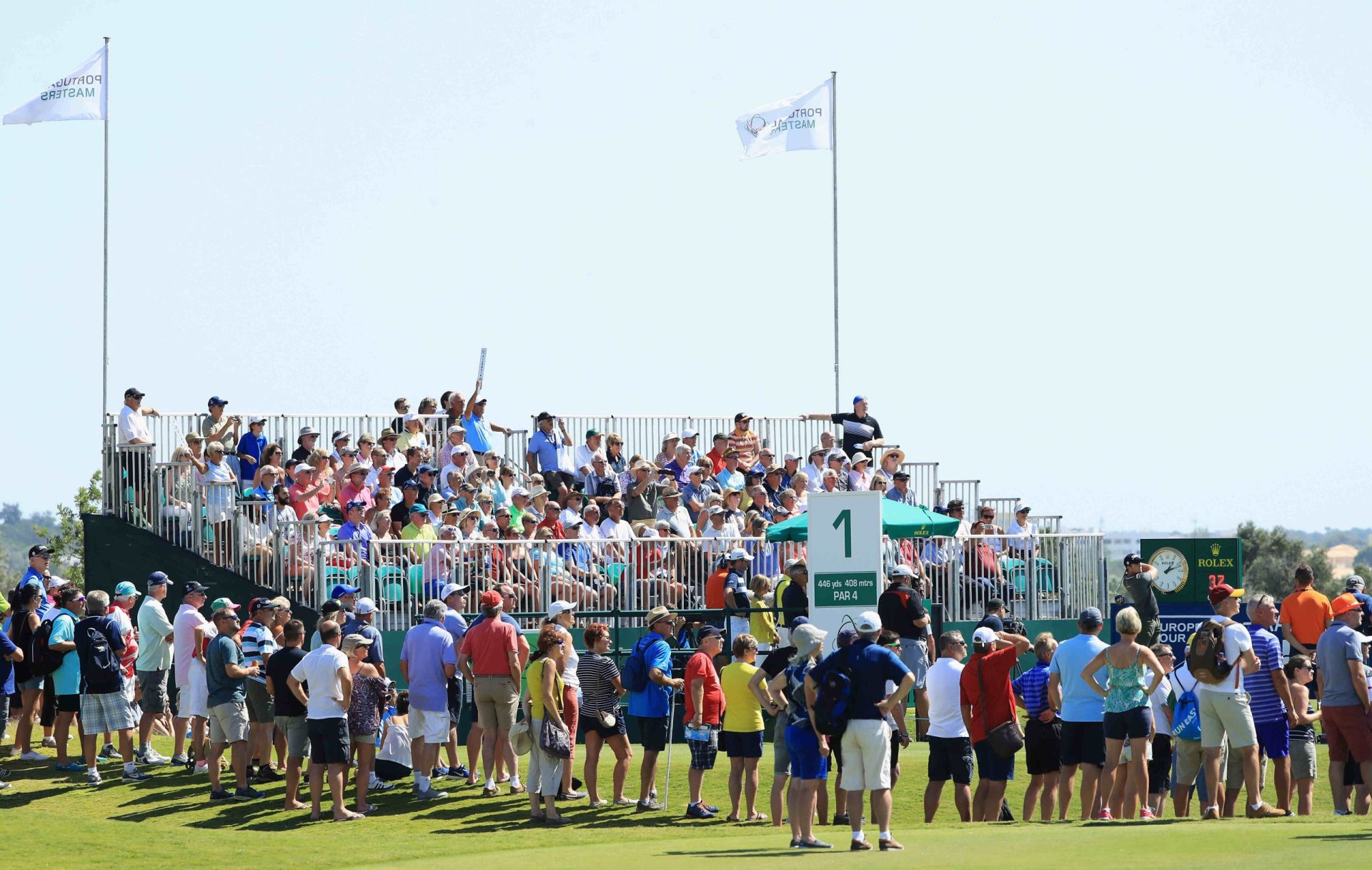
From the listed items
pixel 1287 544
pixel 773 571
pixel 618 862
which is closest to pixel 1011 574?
pixel 773 571

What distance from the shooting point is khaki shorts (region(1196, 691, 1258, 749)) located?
1468cm

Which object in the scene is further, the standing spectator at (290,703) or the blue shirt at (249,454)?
the blue shirt at (249,454)

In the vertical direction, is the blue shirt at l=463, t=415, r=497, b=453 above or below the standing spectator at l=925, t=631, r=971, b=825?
above

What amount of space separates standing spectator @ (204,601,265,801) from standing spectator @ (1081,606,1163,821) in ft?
23.2

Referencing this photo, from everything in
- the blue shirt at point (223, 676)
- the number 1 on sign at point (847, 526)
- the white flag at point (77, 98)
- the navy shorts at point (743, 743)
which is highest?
the white flag at point (77, 98)

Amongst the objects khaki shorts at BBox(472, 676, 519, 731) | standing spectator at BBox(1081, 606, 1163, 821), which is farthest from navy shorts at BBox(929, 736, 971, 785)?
khaki shorts at BBox(472, 676, 519, 731)

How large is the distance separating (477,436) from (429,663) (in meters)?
10.2

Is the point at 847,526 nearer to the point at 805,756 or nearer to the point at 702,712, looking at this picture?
the point at 702,712

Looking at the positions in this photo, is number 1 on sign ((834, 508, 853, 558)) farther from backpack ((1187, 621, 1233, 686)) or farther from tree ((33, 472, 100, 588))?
tree ((33, 472, 100, 588))

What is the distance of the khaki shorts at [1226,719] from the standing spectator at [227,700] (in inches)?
310

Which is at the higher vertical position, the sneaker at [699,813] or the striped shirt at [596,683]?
the striped shirt at [596,683]

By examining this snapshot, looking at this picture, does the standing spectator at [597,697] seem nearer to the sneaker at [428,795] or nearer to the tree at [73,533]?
the sneaker at [428,795]

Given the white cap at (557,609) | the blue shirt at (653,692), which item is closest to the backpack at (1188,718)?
the blue shirt at (653,692)

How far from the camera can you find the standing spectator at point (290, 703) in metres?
15.7
